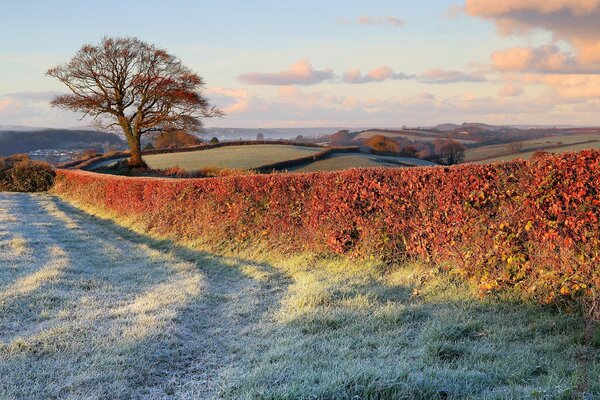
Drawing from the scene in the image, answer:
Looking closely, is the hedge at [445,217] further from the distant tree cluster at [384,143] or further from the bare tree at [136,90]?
the distant tree cluster at [384,143]

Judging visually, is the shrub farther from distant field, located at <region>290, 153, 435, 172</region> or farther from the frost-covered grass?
the frost-covered grass

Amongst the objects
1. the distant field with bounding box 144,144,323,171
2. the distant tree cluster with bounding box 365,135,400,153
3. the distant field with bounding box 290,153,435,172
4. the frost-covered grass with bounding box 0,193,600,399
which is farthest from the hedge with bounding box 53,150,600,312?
the distant tree cluster with bounding box 365,135,400,153

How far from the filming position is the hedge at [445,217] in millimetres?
6738

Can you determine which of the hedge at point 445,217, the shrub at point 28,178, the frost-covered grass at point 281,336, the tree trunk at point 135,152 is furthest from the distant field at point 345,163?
the frost-covered grass at point 281,336

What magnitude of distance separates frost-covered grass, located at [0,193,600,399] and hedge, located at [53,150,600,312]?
0.45 metres

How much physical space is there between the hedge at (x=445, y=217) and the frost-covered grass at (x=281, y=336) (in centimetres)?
45

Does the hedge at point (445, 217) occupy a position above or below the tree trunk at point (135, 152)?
below

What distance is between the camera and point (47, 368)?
5.39 metres

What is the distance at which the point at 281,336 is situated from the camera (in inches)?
248

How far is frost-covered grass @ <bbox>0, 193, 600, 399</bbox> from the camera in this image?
4.66m

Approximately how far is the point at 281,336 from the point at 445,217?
149 inches

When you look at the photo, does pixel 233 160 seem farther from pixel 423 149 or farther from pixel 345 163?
pixel 423 149

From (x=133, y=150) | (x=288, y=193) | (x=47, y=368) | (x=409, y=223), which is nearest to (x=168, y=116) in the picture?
(x=133, y=150)

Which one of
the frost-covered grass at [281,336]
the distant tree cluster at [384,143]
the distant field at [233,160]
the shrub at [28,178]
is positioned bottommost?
the frost-covered grass at [281,336]
